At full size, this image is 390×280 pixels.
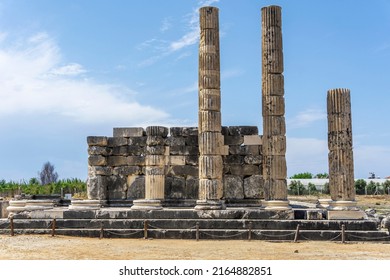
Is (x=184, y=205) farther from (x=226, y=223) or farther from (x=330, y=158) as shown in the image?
(x=330, y=158)

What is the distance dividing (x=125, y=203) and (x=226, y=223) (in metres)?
6.88

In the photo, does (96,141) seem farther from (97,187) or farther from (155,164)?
(155,164)

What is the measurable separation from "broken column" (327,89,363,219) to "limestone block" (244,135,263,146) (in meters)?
4.45

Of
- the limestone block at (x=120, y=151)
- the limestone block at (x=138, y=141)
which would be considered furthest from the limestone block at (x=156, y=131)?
the limestone block at (x=120, y=151)

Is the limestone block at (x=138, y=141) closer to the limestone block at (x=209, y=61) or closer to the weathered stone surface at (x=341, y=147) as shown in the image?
the limestone block at (x=209, y=61)

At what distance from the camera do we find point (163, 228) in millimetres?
21531

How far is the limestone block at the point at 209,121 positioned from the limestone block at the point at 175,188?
12.2ft

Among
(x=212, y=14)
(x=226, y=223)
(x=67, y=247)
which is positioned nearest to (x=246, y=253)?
(x=226, y=223)

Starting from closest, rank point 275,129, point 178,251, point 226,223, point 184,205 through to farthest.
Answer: point 178,251 < point 226,223 < point 275,129 < point 184,205

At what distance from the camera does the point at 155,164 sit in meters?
24.8

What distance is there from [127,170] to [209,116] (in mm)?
5584

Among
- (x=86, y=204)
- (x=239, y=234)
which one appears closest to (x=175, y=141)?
(x=86, y=204)

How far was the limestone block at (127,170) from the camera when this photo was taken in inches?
1055

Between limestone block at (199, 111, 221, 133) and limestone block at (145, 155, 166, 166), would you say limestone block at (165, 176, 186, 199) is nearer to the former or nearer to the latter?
limestone block at (145, 155, 166, 166)
